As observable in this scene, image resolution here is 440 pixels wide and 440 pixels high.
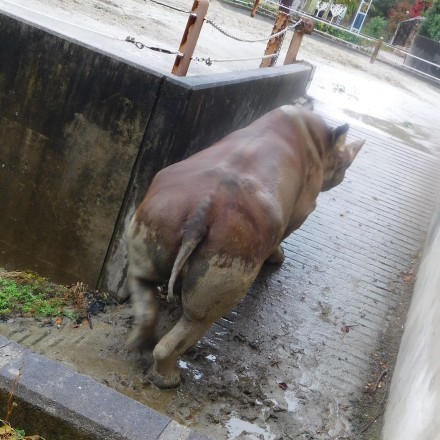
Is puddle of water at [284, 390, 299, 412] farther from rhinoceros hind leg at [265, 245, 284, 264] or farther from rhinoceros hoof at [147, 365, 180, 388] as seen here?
rhinoceros hind leg at [265, 245, 284, 264]

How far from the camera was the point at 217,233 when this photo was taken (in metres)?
3.55

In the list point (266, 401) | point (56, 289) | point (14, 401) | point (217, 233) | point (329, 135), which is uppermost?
point (329, 135)

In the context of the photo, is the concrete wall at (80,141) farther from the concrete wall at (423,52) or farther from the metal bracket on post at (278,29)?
the concrete wall at (423,52)

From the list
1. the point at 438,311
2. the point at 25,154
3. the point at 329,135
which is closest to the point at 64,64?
the point at 25,154

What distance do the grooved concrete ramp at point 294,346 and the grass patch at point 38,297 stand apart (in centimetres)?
17

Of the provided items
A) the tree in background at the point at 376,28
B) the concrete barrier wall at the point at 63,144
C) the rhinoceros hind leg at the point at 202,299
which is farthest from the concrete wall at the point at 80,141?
the tree in background at the point at 376,28

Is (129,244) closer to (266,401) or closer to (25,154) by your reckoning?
(266,401)

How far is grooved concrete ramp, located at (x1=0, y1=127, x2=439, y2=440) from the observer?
4.05 meters

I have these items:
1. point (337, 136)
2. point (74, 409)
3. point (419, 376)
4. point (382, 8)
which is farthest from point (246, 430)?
point (382, 8)

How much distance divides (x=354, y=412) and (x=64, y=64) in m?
3.23

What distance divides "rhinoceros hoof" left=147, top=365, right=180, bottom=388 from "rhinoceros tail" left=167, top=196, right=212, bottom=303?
25.6 inches

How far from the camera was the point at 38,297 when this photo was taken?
505 centimetres

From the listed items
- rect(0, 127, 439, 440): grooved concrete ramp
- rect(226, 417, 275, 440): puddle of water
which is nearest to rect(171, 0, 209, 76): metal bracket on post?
rect(0, 127, 439, 440): grooved concrete ramp

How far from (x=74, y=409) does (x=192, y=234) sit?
1.12m
